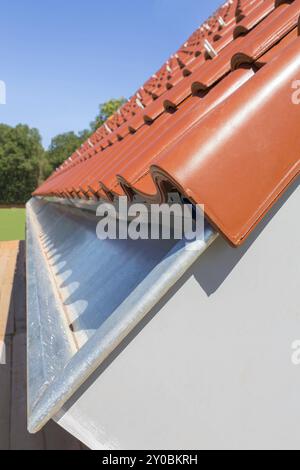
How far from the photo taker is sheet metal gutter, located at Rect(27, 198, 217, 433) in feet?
3.18

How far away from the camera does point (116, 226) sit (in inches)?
87.9

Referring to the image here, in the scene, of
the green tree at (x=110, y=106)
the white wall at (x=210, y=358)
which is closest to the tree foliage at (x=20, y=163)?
the green tree at (x=110, y=106)

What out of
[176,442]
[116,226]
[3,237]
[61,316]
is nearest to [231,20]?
[116,226]

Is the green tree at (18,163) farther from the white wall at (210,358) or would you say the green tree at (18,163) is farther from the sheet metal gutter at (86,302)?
the white wall at (210,358)

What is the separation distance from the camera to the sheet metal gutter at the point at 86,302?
97 cm

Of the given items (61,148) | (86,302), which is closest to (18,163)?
(61,148)

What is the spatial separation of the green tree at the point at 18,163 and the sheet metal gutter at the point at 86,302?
48.5 meters

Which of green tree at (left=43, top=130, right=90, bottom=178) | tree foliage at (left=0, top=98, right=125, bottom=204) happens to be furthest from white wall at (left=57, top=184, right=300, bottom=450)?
green tree at (left=43, top=130, right=90, bottom=178)

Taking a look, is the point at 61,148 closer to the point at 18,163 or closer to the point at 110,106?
the point at 18,163

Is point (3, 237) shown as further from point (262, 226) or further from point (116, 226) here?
point (262, 226)

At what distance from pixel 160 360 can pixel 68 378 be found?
249mm

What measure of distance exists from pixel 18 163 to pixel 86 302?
170 ft

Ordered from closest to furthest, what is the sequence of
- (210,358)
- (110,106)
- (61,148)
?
1. (210,358)
2. (110,106)
3. (61,148)

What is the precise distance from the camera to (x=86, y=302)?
171 centimetres
